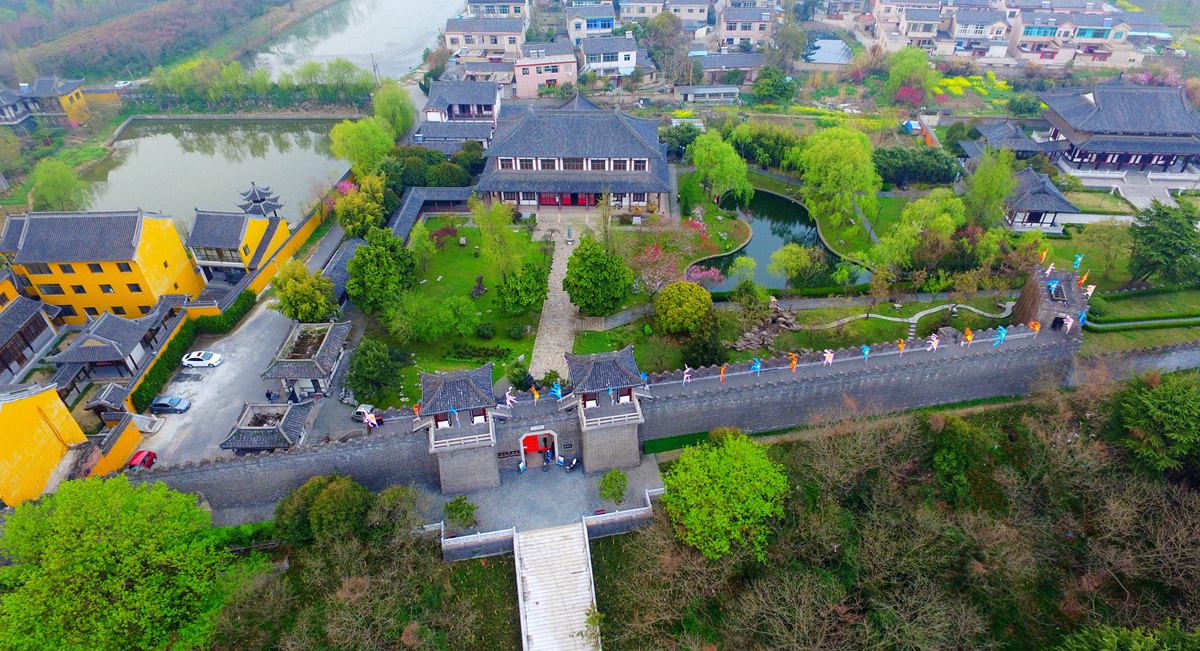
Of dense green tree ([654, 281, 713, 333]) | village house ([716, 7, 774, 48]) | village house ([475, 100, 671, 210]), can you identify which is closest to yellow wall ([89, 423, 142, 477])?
dense green tree ([654, 281, 713, 333])

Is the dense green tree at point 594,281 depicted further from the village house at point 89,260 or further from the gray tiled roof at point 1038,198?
the gray tiled roof at point 1038,198

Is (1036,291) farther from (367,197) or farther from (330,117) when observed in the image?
(330,117)

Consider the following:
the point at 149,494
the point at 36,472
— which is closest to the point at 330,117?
the point at 36,472

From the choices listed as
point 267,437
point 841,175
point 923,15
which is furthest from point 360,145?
point 923,15

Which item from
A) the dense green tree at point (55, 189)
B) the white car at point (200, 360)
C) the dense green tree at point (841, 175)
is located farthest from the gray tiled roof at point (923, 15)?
the dense green tree at point (55, 189)

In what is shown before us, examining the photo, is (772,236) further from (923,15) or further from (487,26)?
(923,15)
